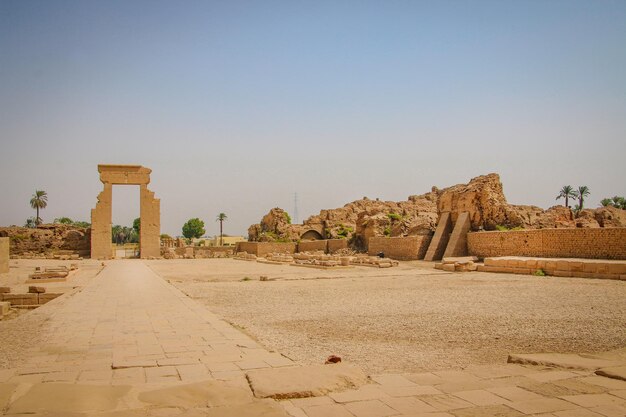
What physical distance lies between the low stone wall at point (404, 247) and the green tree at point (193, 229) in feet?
201

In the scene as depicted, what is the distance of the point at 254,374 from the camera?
3992mm

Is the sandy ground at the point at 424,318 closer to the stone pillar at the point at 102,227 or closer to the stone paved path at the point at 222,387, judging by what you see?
the stone paved path at the point at 222,387

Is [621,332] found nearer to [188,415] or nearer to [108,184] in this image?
[188,415]

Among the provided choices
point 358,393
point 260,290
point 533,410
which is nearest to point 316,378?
point 358,393

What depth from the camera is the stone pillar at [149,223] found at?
116 ft

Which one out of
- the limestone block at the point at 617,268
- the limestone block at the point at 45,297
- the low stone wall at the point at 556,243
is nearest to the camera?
the limestone block at the point at 45,297

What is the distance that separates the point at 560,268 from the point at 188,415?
1485 cm

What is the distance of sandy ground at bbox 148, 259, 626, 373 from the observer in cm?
558

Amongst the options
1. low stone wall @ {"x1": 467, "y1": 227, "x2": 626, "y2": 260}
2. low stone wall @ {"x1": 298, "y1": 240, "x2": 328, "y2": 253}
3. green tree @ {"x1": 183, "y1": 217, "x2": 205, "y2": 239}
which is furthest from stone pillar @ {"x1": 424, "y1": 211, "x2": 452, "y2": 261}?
green tree @ {"x1": 183, "y1": 217, "x2": 205, "y2": 239}

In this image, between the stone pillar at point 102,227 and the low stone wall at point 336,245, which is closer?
the low stone wall at point 336,245

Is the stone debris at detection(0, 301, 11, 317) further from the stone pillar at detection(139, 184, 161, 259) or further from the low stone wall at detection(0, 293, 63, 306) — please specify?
the stone pillar at detection(139, 184, 161, 259)

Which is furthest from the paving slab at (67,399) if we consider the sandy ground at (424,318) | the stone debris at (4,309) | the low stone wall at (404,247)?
the low stone wall at (404,247)

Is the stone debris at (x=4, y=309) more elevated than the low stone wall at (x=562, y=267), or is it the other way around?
the low stone wall at (x=562, y=267)

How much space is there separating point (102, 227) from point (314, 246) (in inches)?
612
